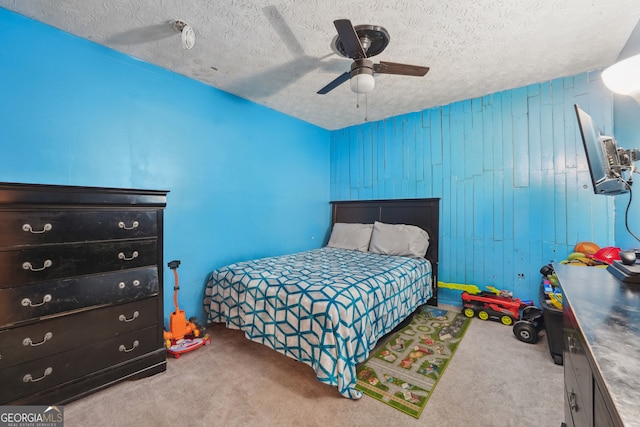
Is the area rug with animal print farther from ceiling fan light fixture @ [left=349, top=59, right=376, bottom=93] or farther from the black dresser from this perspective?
ceiling fan light fixture @ [left=349, top=59, right=376, bottom=93]

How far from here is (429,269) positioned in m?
3.10

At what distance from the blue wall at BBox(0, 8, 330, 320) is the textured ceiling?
21 cm

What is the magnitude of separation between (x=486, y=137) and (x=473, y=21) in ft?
4.96

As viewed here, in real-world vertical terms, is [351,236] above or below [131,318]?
above

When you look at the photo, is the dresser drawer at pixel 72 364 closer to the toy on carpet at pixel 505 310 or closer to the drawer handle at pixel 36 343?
the drawer handle at pixel 36 343

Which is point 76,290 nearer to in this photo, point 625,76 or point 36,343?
point 36,343

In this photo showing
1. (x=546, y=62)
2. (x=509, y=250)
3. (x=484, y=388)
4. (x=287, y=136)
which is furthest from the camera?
(x=287, y=136)

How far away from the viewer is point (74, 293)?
1.61 m

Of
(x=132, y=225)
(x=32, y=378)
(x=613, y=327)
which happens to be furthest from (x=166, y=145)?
(x=613, y=327)

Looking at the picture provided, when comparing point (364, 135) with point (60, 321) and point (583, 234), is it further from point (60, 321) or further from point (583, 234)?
point (60, 321)

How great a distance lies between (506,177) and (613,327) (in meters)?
2.65

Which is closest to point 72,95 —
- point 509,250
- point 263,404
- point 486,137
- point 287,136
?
point 287,136

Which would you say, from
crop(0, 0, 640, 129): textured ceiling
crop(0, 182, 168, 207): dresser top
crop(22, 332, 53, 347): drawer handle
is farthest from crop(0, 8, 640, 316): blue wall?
crop(22, 332, 53, 347): drawer handle

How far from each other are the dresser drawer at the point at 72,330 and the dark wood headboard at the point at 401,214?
9.21 feet
